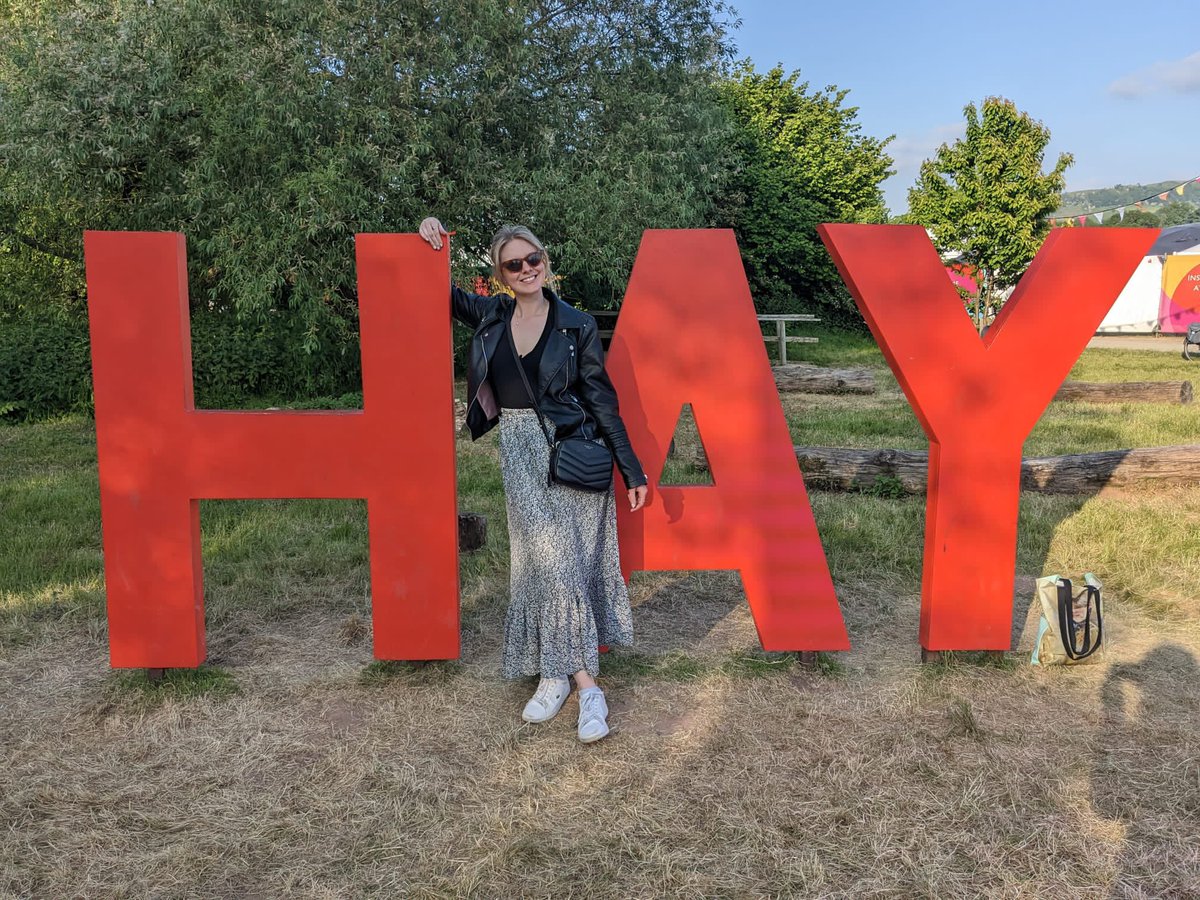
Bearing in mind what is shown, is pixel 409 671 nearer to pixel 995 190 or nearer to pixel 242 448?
pixel 242 448

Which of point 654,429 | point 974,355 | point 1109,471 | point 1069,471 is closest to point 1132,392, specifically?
point 1109,471

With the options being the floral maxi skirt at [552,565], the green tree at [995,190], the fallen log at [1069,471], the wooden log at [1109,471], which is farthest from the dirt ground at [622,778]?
the green tree at [995,190]

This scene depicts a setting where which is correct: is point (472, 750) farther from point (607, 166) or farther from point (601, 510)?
point (607, 166)

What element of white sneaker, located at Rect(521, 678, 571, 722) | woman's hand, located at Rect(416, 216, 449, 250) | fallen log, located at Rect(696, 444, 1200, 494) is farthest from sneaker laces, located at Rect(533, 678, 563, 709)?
fallen log, located at Rect(696, 444, 1200, 494)

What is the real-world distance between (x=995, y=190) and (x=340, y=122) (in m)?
16.4

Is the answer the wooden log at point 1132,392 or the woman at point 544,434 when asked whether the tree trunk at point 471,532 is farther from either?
the wooden log at point 1132,392

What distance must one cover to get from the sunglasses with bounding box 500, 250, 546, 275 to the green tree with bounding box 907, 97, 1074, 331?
19187 mm

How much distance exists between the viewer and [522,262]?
3328mm

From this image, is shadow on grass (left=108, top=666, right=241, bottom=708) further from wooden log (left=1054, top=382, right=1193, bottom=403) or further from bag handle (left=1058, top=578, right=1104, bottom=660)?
wooden log (left=1054, top=382, right=1193, bottom=403)

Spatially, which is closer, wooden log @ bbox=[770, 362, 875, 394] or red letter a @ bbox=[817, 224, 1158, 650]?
red letter a @ bbox=[817, 224, 1158, 650]

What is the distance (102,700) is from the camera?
3.62 m

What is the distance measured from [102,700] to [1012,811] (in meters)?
3.44

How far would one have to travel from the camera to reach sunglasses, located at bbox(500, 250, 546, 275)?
10.9ft

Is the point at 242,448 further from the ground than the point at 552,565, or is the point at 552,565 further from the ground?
the point at 242,448
